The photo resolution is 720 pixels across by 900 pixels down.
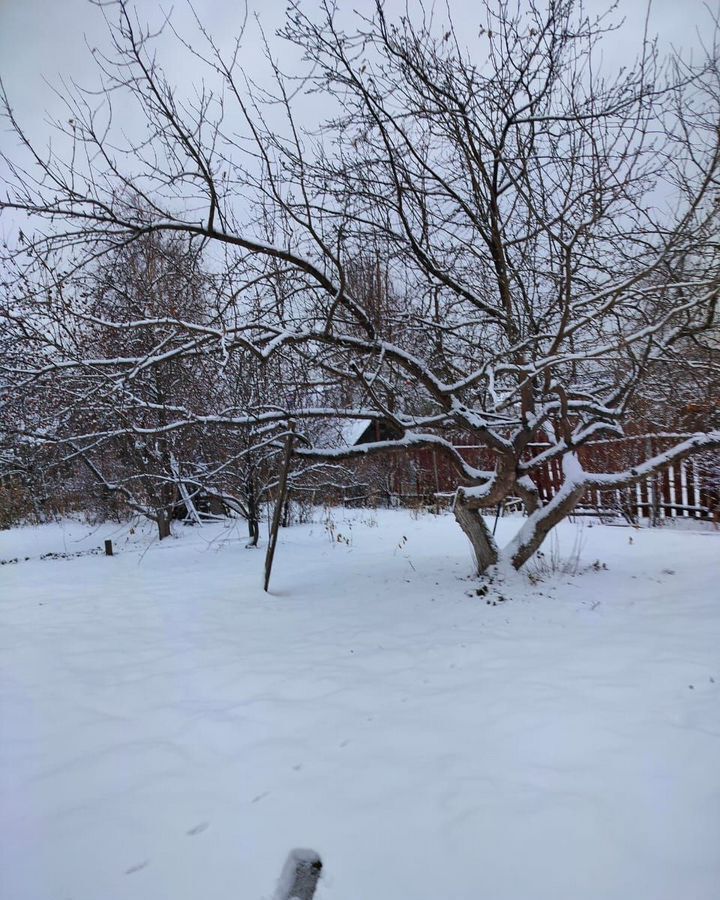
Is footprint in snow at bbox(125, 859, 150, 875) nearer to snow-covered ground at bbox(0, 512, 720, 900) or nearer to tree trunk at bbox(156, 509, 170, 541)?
snow-covered ground at bbox(0, 512, 720, 900)

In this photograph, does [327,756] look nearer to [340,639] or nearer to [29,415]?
[340,639]

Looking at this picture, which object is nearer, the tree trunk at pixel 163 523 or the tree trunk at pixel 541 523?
the tree trunk at pixel 541 523

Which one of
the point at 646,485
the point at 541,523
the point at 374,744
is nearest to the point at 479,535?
the point at 541,523

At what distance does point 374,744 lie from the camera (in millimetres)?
2211

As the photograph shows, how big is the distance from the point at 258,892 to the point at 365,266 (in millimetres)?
4891

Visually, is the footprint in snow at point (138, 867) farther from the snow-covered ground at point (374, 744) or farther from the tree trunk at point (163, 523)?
the tree trunk at point (163, 523)

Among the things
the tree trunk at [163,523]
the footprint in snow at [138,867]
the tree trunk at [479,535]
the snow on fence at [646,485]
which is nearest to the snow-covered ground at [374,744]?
the footprint in snow at [138,867]

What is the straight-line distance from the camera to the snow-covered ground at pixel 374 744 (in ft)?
5.02

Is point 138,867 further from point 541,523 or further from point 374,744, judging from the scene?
point 541,523

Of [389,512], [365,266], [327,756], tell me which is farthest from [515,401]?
[389,512]

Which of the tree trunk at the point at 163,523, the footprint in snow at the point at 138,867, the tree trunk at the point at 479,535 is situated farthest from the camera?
the tree trunk at the point at 163,523

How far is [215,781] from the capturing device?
6.46 feet

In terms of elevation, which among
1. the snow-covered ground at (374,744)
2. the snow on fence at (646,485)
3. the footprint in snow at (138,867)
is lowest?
the footprint in snow at (138,867)

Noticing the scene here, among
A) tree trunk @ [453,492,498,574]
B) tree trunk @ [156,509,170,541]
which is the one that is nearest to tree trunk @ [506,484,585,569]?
tree trunk @ [453,492,498,574]
